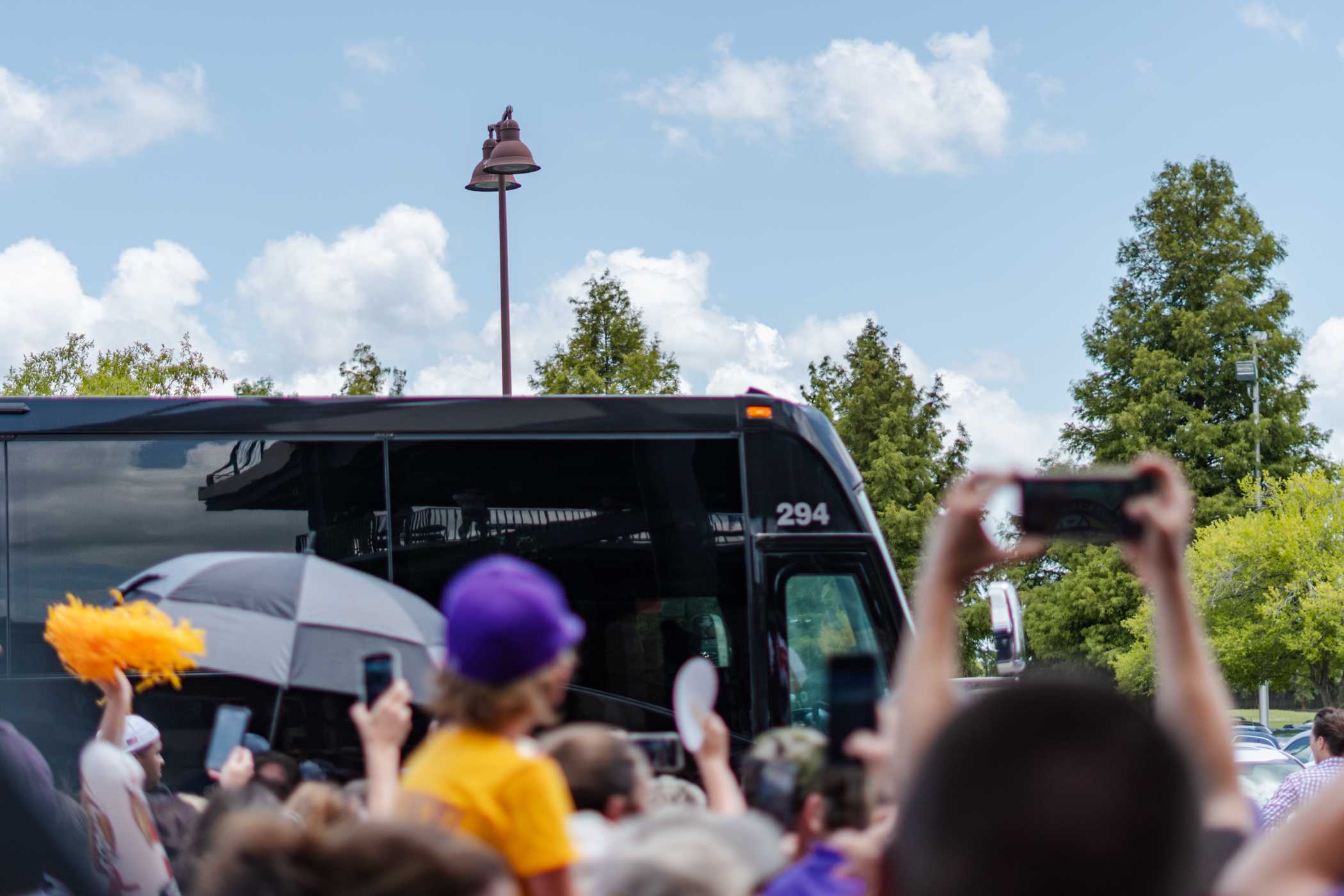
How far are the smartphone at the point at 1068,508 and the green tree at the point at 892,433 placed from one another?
33119 millimetres

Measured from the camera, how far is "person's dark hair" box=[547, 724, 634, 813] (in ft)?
10.2

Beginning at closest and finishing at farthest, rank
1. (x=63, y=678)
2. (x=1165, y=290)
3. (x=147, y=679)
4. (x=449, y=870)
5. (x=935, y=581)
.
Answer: (x=449, y=870), (x=935, y=581), (x=147, y=679), (x=63, y=678), (x=1165, y=290)

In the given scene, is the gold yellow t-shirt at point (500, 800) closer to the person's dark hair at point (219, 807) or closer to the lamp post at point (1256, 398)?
the person's dark hair at point (219, 807)

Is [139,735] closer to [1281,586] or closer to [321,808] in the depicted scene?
[321,808]

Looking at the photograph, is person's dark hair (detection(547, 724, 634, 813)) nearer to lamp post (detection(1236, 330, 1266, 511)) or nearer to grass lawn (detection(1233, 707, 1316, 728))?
lamp post (detection(1236, 330, 1266, 511))

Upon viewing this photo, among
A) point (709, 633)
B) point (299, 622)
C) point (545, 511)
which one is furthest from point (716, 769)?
point (545, 511)

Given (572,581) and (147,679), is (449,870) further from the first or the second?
(572,581)

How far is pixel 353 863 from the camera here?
177 cm

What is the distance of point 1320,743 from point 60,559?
716 cm

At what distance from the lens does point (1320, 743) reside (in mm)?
7828

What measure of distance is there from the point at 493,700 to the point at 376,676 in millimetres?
733

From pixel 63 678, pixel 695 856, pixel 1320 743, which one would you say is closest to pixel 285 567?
pixel 63 678

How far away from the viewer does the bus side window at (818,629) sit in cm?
788

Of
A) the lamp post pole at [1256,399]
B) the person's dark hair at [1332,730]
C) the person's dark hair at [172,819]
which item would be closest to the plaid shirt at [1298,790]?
the person's dark hair at [1332,730]
